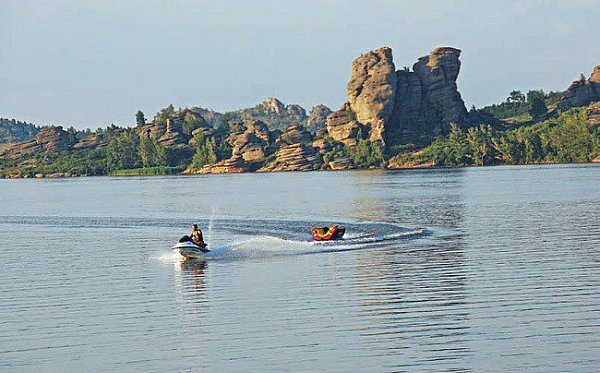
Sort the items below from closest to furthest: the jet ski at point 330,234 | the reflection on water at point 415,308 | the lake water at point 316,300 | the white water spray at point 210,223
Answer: the reflection on water at point 415,308, the lake water at point 316,300, the jet ski at point 330,234, the white water spray at point 210,223

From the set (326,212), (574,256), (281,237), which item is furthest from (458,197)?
(574,256)

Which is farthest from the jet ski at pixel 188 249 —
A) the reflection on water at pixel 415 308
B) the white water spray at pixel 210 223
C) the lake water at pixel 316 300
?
the reflection on water at pixel 415 308

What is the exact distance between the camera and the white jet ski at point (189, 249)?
128 feet

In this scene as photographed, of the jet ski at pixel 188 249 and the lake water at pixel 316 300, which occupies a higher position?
the jet ski at pixel 188 249

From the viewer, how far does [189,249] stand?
→ 39.2 metres

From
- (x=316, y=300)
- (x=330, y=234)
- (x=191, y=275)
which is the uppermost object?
(x=330, y=234)

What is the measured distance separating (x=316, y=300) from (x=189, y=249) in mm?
14527

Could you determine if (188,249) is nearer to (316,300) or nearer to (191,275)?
(191,275)

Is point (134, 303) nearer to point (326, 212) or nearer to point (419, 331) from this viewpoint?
point (419, 331)

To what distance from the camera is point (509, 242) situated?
4088cm

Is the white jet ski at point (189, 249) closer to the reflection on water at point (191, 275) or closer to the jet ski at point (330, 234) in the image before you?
the reflection on water at point (191, 275)

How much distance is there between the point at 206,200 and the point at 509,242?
63.0m

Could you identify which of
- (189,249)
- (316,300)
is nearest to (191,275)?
(189,249)

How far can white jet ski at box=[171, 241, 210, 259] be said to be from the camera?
39.2m
